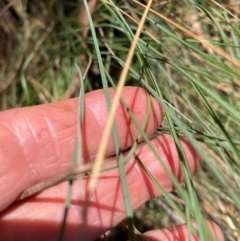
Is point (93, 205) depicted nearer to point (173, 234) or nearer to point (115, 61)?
point (173, 234)

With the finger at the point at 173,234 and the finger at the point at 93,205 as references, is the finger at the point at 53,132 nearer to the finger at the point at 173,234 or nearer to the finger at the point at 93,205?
the finger at the point at 93,205

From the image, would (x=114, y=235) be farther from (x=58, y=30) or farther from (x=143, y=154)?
(x=58, y=30)

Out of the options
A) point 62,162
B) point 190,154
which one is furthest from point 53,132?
point 190,154

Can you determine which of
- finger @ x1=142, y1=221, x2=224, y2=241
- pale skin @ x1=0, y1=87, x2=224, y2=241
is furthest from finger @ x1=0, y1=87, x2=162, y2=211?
finger @ x1=142, y1=221, x2=224, y2=241

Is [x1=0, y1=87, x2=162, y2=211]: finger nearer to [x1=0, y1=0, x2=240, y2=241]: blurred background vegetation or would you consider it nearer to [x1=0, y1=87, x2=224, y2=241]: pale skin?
[x1=0, y1=87, x2=224, y2=241]: pale skin

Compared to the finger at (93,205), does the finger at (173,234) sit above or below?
below

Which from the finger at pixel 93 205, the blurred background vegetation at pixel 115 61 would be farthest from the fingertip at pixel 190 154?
the blurred background vegetation at pixel 115 61

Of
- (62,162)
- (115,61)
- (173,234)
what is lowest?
(173,234)
